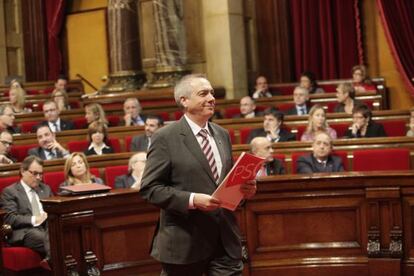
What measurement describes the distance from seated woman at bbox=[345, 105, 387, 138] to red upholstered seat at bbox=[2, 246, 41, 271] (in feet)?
10.9

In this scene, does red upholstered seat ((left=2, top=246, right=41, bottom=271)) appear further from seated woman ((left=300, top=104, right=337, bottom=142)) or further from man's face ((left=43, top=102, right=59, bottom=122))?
man's face ((left=43, top=102, right=59, bottom=122))

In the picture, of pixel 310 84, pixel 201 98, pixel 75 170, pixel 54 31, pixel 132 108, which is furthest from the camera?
pixel 54 31

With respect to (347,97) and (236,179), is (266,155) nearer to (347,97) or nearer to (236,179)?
(347,97)

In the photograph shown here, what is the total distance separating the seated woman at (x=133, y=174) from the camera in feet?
19.9

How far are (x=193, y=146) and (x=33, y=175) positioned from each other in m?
2.48

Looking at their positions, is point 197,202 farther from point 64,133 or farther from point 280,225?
point 64,133

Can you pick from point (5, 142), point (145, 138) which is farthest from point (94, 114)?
point (5, 142)

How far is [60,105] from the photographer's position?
1034 cm

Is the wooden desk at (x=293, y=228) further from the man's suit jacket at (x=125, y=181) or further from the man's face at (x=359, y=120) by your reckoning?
the man's face at (x=359, y=120)

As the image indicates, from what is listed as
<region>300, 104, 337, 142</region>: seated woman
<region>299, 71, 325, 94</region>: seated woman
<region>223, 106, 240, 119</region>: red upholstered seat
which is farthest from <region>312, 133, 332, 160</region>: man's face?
<region>299, 71, 325, 94</region>: seated woman

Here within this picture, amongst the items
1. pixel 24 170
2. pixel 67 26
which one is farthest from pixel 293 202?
pixel 67 26

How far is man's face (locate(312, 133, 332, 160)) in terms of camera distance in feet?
20.7

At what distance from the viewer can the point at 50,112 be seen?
8641 millimetres

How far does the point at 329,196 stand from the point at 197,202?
2134 millimetres
